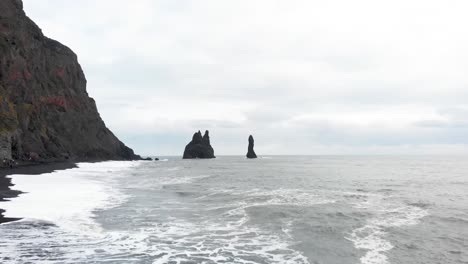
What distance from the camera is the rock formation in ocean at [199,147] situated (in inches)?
7627

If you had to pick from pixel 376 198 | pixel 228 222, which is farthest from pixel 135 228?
pixel 376 198

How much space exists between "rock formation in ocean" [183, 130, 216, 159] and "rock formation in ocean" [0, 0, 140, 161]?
→ 68.8 meters

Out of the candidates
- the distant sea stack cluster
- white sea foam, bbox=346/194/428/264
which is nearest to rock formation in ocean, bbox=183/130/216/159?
the distant sea stack cluster

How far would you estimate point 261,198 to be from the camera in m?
30.5

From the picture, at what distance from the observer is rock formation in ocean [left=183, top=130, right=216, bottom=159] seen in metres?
194

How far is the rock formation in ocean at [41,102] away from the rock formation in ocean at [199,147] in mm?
68813

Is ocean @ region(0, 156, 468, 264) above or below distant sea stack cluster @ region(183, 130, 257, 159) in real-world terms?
below

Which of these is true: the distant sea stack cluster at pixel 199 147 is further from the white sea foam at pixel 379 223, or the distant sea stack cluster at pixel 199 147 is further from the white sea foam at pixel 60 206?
the white sea foam at pixel 379 223

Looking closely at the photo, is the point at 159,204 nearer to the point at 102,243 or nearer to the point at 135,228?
the point at 135,228

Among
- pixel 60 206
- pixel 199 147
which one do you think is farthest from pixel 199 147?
pixel 60 206

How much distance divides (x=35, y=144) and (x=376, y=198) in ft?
235

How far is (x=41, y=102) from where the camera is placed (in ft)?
287

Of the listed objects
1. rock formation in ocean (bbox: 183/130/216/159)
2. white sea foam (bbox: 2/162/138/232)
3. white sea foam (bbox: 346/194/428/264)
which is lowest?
white sea foam (bbox: 346/194/428/264)

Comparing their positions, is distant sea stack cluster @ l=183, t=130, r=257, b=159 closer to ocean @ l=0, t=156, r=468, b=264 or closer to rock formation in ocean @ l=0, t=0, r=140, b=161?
rock formation in ocean @ l=0, t=0, r=140, b=161
